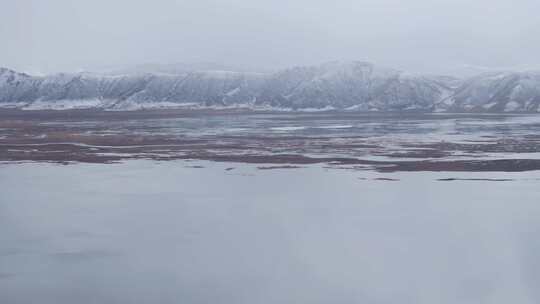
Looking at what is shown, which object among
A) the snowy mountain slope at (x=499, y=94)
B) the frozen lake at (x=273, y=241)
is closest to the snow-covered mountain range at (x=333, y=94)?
the snowy mountain slope at (x=499, y=94)

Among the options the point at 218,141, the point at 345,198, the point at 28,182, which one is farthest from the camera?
the point at 218,141

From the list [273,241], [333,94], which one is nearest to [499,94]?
[333,94]

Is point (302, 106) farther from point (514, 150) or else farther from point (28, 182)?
point (28, 182)

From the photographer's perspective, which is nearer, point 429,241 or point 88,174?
point 429,241

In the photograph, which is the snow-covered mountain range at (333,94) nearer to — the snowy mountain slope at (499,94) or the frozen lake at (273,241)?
the snowy mountain slope at (499,94)

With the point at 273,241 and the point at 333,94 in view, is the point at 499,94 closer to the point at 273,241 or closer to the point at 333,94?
the point at 333,94

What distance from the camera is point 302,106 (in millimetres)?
162625

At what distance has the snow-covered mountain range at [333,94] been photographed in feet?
505

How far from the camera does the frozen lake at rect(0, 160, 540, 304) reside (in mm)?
10430

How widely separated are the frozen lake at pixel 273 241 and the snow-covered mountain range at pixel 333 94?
415ft

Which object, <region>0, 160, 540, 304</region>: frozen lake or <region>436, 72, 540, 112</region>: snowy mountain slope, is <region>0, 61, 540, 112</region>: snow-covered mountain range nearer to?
<region>436, 72, 540, 112</region>: snowy mountain slope

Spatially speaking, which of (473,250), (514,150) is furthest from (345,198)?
(514,150)

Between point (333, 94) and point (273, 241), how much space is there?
163914mm

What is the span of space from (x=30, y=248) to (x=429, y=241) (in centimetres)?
837
